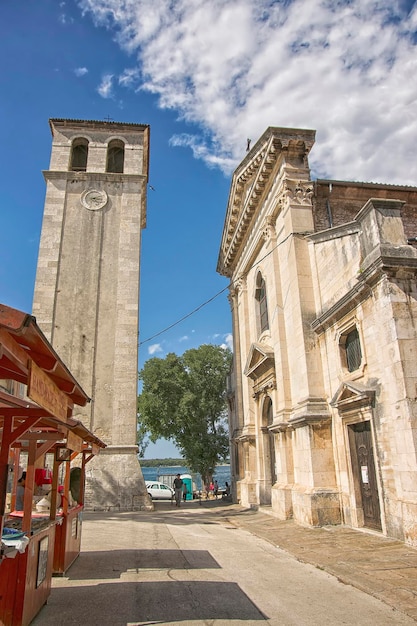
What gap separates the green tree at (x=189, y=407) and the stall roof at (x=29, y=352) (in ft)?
92.0

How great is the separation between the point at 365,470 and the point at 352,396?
1.69 meters

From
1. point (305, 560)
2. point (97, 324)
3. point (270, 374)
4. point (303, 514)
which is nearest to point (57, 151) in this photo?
point (97, 324)

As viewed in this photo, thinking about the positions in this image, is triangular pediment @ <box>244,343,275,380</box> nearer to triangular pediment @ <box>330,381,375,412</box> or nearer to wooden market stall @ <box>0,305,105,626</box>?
triangular pediment @ <box>330,381,375,412</box>

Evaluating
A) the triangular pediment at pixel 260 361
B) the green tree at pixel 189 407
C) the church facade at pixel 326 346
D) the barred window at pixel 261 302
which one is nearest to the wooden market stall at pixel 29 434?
the church facade at pixel 326 346

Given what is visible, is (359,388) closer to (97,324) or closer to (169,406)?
(97,324)

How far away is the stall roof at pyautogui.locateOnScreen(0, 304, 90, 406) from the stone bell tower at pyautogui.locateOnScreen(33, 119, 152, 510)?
511 inches

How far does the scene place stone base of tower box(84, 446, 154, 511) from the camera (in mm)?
15812

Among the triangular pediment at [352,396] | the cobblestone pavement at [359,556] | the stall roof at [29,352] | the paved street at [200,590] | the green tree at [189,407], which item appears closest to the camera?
the stall roof at [29,352]

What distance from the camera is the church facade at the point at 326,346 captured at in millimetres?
8914

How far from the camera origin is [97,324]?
18.5 meters

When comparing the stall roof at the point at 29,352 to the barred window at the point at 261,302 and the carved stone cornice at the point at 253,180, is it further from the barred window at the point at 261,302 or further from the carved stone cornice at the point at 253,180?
the barred window at the point at 261,302

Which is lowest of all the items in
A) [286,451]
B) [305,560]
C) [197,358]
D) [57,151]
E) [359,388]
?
[305,560]

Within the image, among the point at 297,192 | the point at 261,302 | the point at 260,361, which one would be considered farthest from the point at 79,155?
the point at 260,361

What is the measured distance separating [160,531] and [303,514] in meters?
3.70
